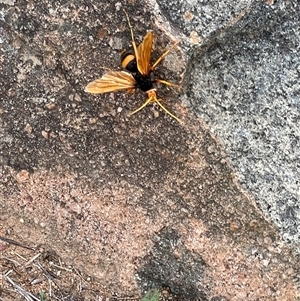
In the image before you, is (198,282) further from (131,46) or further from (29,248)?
(131,46)

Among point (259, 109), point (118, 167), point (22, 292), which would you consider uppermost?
point (259, 109)

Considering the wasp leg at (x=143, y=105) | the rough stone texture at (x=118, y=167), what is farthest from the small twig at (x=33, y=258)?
the wasp leg at (x=143, y=105)

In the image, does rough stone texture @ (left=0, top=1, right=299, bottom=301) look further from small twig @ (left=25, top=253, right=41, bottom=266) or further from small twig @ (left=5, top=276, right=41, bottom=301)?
small twig @ (left=5, top=276, right=41, bottom=301)

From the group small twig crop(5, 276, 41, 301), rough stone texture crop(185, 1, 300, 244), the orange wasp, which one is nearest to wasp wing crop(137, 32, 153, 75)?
the orange wasp

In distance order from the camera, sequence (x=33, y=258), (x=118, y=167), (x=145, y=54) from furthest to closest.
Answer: (x=33, y=258), (x=118, y=167), (x=145, y=54)

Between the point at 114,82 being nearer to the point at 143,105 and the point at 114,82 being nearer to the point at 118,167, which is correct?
the point at 143,105

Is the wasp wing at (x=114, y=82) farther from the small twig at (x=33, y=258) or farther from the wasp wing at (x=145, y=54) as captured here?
the small twig at (x=33, y=258)

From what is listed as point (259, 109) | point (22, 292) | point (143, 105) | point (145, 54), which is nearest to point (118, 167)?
point (143, 105)

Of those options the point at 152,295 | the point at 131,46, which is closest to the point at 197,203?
the point at 152,295
